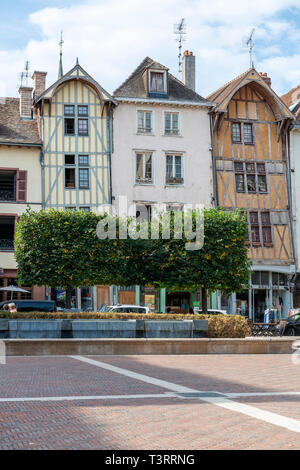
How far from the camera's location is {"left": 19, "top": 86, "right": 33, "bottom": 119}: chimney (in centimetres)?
3506

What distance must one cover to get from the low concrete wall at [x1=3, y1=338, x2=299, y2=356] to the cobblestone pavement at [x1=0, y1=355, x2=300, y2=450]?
5.14 feet

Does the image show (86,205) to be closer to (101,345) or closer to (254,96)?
(254,96)

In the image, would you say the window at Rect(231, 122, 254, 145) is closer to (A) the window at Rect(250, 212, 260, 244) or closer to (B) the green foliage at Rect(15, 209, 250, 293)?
(A) the window at Rect(250, 212, 260, 244)

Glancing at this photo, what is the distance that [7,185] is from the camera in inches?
1344

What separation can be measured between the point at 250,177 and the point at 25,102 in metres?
13.3

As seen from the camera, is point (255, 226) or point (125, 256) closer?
point (125, 256)

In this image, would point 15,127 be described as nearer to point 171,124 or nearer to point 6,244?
point 6,244

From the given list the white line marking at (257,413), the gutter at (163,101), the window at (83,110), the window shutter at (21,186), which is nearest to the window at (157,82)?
the gutter at (163,101)

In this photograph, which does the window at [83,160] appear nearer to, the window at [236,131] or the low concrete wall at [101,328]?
the window at [236,131]

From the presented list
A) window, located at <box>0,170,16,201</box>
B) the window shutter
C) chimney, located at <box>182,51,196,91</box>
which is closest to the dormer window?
chimney, located at <box>182,51,196,91</box>

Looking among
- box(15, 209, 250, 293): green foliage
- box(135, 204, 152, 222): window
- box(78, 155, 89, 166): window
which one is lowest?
box(15, 209, 250, 293): green foliage

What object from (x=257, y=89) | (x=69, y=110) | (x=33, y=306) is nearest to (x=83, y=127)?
Result: (x=69, y=110)
